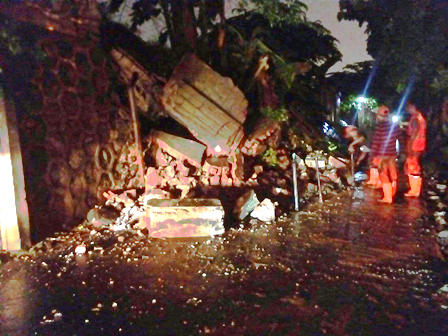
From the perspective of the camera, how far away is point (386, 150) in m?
7.94

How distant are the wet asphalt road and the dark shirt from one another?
1.57 meters

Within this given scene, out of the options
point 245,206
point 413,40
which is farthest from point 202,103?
point 413,40

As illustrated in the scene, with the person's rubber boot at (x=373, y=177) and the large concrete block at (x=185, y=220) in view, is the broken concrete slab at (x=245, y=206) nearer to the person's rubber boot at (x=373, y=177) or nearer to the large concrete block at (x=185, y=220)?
the large concrete block at (x=185, y=220)

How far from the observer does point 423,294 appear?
13.7 feet

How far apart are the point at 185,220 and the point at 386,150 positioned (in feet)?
13.8

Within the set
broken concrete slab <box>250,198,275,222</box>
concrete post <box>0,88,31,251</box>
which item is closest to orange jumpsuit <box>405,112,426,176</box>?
broken concrete slab <box>250,198,275,222</box>

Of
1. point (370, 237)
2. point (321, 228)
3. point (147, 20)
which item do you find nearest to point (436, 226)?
point (370, 237)

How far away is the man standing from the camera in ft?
25.9

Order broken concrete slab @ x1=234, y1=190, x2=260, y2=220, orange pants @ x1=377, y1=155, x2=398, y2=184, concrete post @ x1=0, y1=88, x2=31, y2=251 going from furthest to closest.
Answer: orange pants @ x1=377, y1=155, x2=398, y2=184
broken concrete slab @ x1=234, y1=190, x2=260, y2=220
concrete post @ x1=0, y1=88, x2=31, y2=251

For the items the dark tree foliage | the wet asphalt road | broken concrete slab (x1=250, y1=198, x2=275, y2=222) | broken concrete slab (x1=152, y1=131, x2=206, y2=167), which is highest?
the dark tree foliage

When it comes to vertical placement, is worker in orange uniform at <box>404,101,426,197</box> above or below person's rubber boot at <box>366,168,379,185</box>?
above

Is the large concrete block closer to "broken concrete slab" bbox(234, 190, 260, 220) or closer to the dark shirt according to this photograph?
"broken concrete slab" bbox(234, 190, 260, 220)

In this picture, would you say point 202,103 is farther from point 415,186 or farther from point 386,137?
point 415,186

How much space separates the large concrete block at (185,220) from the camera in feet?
21.1
